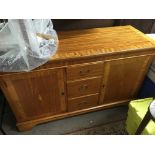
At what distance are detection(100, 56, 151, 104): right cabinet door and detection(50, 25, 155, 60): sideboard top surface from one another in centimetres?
10

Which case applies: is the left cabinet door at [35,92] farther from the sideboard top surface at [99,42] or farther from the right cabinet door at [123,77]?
the right cabinet door at [123,77]

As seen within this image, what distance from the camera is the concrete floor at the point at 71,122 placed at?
1.38 metres

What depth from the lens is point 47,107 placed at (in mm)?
1282

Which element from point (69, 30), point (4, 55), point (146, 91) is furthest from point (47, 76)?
point (146, 91)

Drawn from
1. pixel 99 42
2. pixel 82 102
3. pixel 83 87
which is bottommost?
pixel 82 102

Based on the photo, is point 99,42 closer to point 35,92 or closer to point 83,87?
point 83,87

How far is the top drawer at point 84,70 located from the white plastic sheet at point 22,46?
181mm

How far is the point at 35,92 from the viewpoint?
113cm

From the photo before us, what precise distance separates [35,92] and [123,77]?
2.38 feet

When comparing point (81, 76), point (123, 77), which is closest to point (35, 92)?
point (81, 76)

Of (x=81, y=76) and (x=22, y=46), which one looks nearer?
(x=22, y=46)

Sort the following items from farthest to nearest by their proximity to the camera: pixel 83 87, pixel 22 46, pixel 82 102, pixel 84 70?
pixel 82 102, pixel 83 87, pixel 84 70, pixel 22 46

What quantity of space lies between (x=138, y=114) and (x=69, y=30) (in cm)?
89
